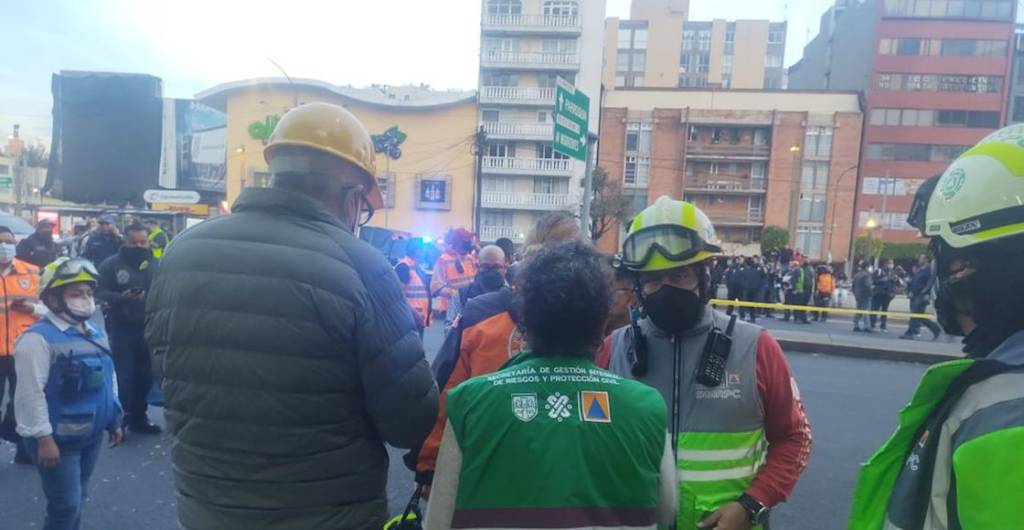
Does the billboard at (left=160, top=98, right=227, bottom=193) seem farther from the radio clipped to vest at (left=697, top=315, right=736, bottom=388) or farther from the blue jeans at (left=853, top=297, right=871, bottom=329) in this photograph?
the radio clipped to vest at (left=697, top=315, right=736, bottom=388)

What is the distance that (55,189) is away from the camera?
27828mm

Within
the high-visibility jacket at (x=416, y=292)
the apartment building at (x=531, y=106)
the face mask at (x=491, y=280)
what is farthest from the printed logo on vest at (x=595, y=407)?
Answer: the apartment building at (x=531, y=106)

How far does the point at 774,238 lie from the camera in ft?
135

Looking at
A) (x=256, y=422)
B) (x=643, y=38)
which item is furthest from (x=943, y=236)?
(x=643, y=38)

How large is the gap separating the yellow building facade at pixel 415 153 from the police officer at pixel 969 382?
136 ft

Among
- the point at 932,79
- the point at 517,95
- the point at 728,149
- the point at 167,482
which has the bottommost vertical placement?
the point at 167,482

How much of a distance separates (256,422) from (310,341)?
259 millimetres

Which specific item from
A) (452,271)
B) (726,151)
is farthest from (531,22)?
(452,271)

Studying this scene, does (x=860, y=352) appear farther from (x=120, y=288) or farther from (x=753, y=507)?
(x=120, y=288)

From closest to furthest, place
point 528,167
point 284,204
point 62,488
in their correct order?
point 284,204, point 62,488, point 528,167

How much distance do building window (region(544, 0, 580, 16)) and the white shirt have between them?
44649mm

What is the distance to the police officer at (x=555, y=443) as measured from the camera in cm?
133

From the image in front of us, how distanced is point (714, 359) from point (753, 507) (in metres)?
0.50

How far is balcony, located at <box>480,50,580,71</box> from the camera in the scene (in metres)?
42.6
